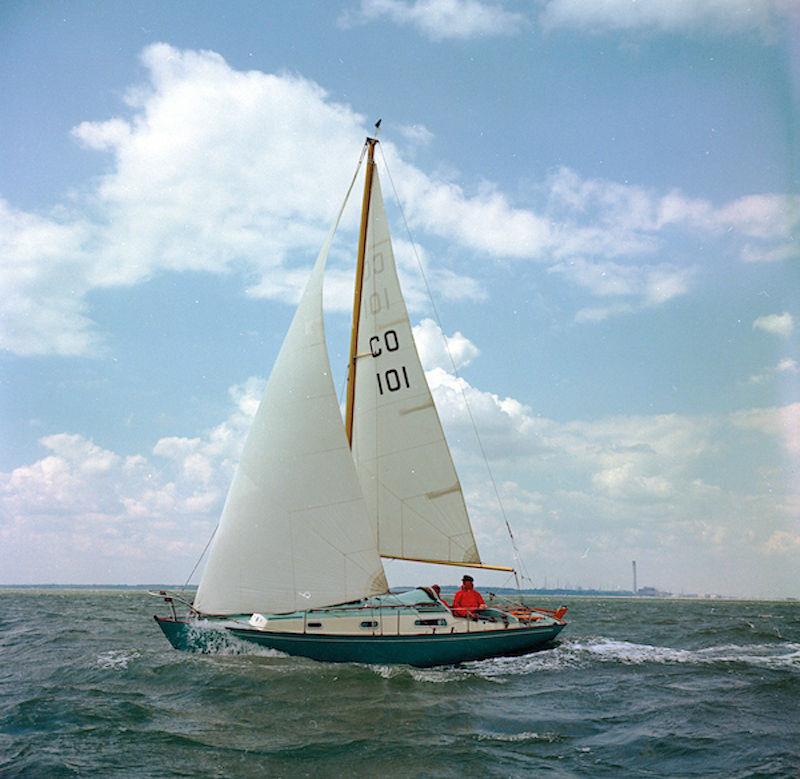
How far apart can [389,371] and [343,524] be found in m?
5.71

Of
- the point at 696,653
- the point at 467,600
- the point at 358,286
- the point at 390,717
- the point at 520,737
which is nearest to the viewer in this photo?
the point at 520,737

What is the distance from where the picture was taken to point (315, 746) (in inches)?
495

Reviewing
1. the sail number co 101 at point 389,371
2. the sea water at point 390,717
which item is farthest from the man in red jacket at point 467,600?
the sail number co 101 at point 389,371

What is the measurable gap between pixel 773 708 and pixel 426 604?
8.85 meters

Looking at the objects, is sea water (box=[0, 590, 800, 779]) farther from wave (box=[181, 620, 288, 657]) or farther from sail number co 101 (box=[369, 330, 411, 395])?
sail number co 101 (box=[369, 330, 411, 395])

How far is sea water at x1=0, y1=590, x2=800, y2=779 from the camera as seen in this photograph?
467 inches

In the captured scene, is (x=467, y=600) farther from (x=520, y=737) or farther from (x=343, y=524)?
(x=520, y=737)

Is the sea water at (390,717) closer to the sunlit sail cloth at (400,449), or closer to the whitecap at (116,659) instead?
the whitecap at (116,659)

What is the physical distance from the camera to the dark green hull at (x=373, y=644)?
19.1 meters

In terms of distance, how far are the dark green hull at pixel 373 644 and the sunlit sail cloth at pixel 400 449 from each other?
106 inches

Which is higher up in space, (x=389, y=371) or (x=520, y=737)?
(x=389, y=371)

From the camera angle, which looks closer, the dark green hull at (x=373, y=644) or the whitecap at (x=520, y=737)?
the whitecap at (x=520, y=737)

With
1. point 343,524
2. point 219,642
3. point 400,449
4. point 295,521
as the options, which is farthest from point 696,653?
point 219,642

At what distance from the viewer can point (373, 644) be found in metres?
19.2
